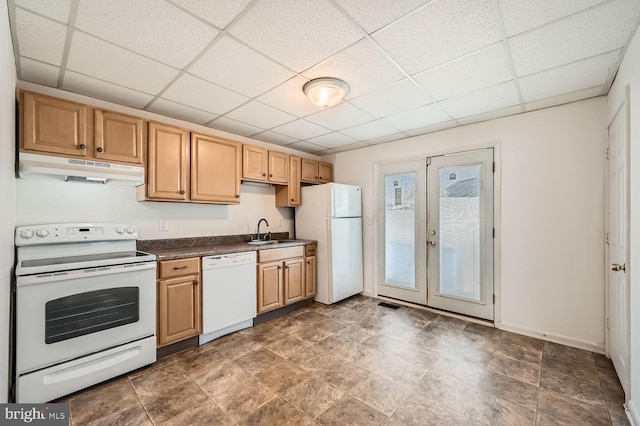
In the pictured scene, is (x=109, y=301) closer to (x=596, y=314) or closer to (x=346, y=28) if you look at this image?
(x=346, y=28)

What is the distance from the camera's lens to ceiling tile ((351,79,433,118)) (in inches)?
93.4

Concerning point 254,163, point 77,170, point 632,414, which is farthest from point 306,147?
point 632,414

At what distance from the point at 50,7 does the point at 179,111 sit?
4.71 feet

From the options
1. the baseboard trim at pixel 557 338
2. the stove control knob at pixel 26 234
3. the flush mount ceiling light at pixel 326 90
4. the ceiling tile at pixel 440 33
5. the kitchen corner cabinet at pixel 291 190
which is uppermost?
the ceiling tile at pixel 440 33

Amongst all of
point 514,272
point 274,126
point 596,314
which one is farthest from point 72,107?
point 596,314

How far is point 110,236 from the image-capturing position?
2500 millimetres

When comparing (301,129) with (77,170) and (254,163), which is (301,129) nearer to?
(254,163)

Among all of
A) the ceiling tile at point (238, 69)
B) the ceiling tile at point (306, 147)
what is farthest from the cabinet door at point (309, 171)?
the ceiling tile at point (238, 69)

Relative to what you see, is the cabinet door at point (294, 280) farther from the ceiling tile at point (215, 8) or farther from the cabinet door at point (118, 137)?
the ceiling tile at point (215, 8)

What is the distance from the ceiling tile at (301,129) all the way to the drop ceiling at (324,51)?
401 mm

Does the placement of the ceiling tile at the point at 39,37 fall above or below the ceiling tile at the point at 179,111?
above

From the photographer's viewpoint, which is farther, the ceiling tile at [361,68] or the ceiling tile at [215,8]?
the ceiling tile at [361,68]

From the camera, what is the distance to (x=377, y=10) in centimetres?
147
